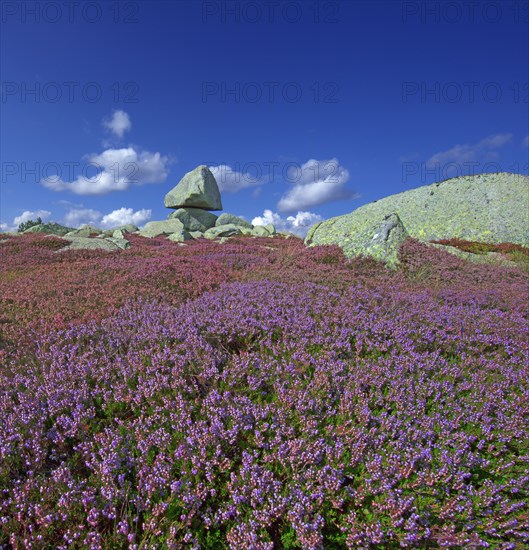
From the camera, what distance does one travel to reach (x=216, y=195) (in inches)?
1468

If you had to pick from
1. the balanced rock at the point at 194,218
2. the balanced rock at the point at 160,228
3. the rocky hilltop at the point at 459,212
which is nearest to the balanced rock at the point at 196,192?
the balanced rock at the point at 194,218

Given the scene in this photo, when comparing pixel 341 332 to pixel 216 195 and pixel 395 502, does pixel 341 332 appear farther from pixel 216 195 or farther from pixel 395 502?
pixel 216 195

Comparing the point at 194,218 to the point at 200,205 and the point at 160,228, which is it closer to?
the point at 200,205

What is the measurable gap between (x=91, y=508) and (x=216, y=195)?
36.8m

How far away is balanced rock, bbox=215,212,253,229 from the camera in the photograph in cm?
3744

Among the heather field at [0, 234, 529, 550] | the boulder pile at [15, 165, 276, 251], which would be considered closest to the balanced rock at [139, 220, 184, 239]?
the boulder pile at [15, 165, 276, 251]

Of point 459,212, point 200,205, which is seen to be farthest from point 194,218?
point 459,212

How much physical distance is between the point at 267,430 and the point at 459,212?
21.2 metres

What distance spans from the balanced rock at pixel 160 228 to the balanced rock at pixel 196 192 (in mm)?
5364

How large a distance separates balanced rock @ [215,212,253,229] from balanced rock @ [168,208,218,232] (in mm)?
655

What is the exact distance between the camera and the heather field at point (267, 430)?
6.85ft

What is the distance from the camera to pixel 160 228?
29234 mm

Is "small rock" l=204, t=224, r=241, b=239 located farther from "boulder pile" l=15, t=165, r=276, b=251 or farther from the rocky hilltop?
the rocky hilltop

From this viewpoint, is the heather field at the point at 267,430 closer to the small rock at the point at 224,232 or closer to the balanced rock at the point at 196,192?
the small rock at the point at 224,232
